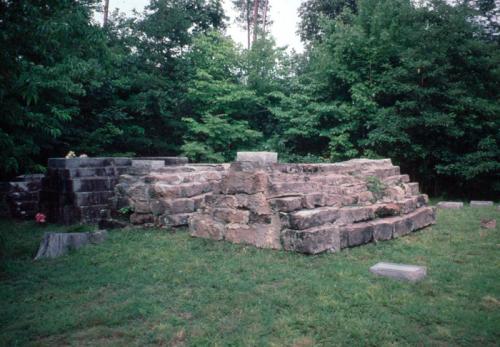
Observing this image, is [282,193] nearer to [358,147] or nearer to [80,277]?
[80,277]

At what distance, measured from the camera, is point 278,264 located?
5480mm

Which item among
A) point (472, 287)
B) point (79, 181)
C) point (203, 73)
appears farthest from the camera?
point (203, 73)

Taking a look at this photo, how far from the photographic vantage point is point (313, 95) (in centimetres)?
1819

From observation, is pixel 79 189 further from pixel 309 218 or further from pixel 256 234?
pixel 309 218

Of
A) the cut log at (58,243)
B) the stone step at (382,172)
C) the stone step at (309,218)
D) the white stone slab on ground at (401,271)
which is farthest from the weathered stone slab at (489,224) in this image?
the cut log at (58,243)

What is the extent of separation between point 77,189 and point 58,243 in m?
2.99

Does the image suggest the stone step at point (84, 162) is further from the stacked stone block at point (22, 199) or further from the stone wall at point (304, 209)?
the stone wall at point (304, 209)

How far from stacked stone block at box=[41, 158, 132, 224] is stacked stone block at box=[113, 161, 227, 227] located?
732 millimetres

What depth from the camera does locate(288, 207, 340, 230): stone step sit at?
588cm

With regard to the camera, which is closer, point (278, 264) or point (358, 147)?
point (278, 264)

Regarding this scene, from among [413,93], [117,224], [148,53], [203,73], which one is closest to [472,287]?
[117,224]

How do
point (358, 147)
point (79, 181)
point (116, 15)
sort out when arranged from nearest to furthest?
point (79, 181) → point (358, 147) → point (116, 15)

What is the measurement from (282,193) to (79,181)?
5.65m

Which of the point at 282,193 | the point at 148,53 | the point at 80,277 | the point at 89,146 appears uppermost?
the point at 148,53
